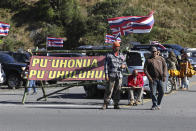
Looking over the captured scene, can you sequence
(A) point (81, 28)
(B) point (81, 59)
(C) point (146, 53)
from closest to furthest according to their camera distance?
(B) point (81, 59) < (C) point (146, 53) < (A) point (81, 28)

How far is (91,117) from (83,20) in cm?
5268

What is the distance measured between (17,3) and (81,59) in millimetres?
60992

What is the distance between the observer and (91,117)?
11.8 metres

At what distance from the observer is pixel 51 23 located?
68.6 meters

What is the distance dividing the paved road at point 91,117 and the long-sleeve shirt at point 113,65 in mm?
1054

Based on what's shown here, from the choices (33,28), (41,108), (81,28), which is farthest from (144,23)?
(33,28)

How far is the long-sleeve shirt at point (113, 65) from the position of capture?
518 inches

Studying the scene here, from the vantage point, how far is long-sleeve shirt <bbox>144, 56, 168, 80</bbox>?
13.2m

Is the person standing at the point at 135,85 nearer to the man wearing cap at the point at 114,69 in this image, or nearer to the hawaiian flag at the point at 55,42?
the man wearing cap at the point at 114,69

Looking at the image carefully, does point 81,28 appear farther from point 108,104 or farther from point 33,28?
point 108,104

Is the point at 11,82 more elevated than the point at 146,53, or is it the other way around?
the point at 146,53

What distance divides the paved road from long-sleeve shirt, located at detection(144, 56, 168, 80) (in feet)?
3.17

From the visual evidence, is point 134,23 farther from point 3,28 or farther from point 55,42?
point 55,42

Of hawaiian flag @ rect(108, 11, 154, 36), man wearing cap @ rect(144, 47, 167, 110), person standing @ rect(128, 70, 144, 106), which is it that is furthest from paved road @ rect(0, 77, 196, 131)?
hawaiian flag @ rect(108, 11, 154, 36)
